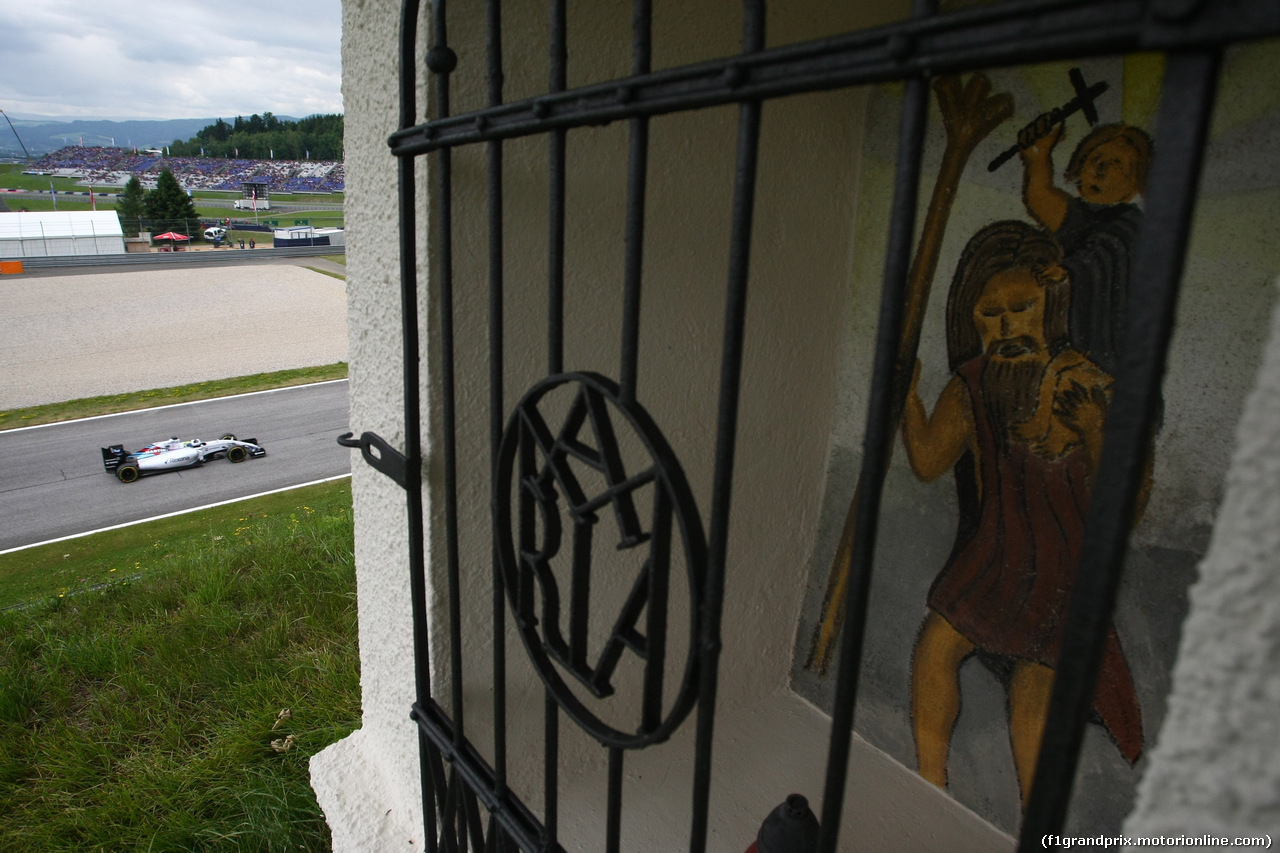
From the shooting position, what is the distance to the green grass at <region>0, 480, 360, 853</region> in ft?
7.69

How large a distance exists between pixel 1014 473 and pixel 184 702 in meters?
3.14

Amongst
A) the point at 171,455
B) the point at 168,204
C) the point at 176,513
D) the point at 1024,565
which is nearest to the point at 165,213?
the point at 168,204

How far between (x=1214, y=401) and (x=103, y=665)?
4.04 meters

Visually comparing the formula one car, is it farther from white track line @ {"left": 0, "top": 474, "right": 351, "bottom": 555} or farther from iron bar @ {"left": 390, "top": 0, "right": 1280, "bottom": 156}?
iron bar @ {"left": 390, "top": 0, "right": 1280, "bottom": 156}

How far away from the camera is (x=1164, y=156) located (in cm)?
49

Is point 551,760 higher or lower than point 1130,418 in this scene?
lower

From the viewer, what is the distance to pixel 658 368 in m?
1.88

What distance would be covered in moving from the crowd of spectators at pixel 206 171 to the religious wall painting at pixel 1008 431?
240ft

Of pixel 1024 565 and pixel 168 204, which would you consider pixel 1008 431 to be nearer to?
pixel 1024 565

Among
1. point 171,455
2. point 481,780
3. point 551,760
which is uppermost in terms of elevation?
point 551,760

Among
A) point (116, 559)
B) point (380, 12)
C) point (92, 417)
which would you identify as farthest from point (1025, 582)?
point (92, 417)

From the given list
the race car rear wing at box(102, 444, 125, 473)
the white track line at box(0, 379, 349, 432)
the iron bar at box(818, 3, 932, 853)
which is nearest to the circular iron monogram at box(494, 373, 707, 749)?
the iron bar at box(818, 3, 932, 853)

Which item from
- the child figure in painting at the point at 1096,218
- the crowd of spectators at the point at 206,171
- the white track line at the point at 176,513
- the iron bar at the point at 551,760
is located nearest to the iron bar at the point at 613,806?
the iron bar at the point at 551,760

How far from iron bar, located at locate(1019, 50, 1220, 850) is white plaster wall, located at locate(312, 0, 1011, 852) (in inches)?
45.9
